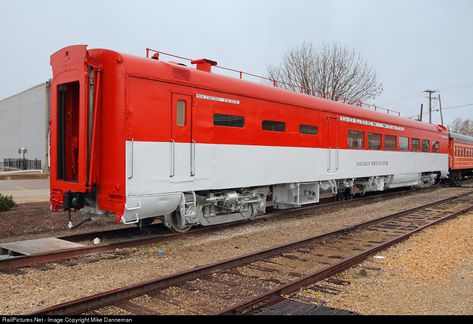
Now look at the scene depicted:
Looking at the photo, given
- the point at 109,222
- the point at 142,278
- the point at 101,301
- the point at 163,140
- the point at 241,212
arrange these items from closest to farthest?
the point at 101,301
the point at 142,278
the point at 163,140
the point at 241,212
the point at 109,222

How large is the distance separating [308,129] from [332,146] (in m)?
1.51

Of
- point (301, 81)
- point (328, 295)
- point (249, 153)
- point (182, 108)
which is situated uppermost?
point (301, 81)

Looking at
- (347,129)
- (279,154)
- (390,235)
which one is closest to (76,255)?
(279,154)

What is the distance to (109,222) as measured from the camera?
36.1 feet

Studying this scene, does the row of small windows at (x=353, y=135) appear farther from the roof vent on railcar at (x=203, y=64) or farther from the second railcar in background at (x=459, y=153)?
the roof vent on railcar at (x=203, y=64)

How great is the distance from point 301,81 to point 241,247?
2031 cm

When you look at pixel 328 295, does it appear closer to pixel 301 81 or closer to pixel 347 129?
pixel 347 129

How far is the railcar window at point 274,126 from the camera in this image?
10514mm

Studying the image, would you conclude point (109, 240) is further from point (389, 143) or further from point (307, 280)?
point (389, 143)

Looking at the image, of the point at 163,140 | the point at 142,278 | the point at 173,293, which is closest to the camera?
the point at 173,293

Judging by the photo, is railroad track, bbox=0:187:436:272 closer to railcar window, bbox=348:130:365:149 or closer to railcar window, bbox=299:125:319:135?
railcar window, bbox=299:125:319:135

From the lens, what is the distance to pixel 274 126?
1081cm

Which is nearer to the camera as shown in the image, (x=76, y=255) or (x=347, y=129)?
(x=76, y=255)

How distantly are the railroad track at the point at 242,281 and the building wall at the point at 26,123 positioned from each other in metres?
30.4
